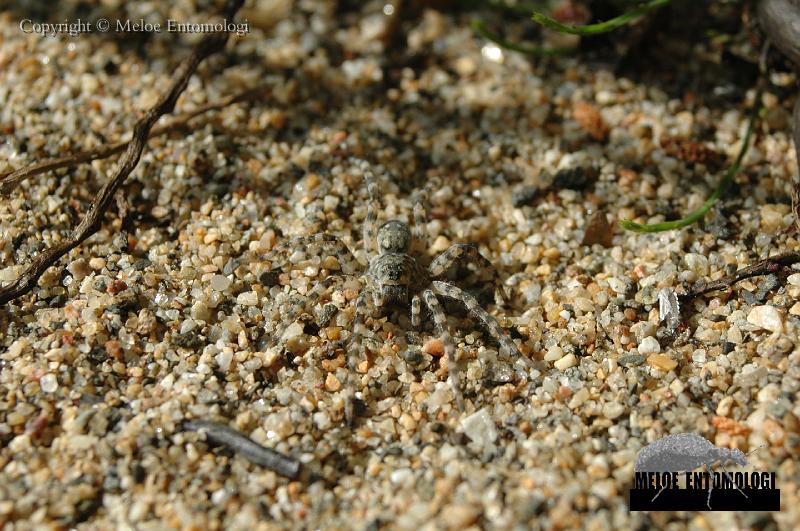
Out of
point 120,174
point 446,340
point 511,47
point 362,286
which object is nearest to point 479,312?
point 446,340

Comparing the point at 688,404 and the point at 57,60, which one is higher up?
the point at 57,60

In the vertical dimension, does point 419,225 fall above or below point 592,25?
below

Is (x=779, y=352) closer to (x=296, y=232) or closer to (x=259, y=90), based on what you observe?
(x=296, y=232)

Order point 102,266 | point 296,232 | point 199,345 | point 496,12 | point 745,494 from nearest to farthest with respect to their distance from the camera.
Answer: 1. point 745,494
2. point 199,345
3. point 102,266
4. point 296,232
5. point 496,12

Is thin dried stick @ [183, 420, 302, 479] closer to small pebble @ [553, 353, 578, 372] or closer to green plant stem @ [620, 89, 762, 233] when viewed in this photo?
small pebble @ [553, 353, 578, 372]

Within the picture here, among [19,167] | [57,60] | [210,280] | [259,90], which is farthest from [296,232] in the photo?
[57,60]
